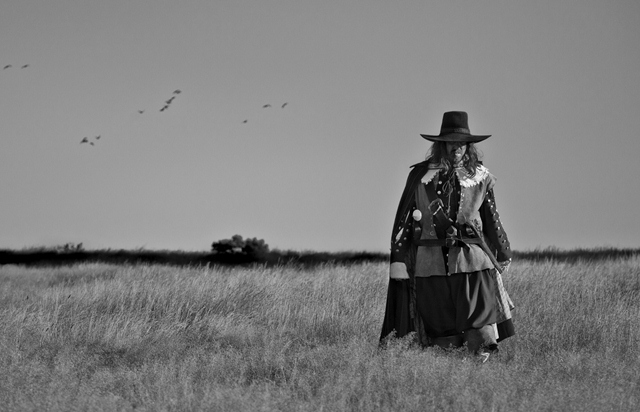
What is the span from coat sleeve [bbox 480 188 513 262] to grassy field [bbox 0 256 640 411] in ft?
3.13

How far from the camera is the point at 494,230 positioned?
7.60 meters

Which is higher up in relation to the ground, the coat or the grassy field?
the coat

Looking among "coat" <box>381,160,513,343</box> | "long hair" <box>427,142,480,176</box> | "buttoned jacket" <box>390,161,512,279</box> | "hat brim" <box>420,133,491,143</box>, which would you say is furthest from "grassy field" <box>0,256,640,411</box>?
"hat brim" <box>420,133,491,143</box>

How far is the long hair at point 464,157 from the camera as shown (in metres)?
7.54

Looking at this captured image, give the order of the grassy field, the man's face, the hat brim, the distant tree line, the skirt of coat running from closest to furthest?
the grassy field
the skirt of coat
the hat brim
the man's face
the distant tree line

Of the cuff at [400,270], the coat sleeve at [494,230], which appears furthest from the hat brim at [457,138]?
the cuff at [400,270]

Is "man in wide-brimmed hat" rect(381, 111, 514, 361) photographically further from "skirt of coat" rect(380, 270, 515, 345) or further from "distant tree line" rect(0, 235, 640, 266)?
"distant tree line" rect(0, 235, 640, 266)

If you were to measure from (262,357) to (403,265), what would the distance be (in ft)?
4.90

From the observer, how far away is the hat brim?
7.43 metres

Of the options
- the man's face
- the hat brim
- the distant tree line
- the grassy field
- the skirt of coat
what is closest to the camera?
the grassy field

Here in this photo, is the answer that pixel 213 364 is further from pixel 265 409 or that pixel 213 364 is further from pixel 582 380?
pixel 582 380

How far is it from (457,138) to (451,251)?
0.97m

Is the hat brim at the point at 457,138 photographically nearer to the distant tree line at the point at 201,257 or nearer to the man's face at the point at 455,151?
the man's face at the point at 455,151

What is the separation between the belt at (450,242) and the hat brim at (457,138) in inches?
33.3
